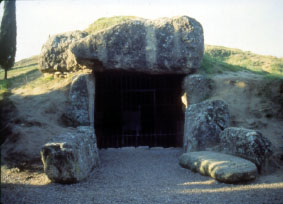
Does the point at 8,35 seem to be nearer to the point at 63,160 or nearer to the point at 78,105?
the point at 78,105

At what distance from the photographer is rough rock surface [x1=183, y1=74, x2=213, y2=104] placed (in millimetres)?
7688

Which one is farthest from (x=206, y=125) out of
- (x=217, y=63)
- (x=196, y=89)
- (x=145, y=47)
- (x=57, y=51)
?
(x=57, y=51)

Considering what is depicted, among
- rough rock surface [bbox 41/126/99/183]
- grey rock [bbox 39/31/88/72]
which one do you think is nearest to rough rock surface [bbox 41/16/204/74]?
grey rock [bbox 39/31/88/72]

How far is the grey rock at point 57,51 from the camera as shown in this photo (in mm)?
8461

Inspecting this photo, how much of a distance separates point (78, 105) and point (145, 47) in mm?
2491

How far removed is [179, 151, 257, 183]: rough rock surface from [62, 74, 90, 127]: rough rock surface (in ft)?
10.1

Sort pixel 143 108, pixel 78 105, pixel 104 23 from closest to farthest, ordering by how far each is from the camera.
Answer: pixel 78 105 < pixel 104 23 < pixel 143 108

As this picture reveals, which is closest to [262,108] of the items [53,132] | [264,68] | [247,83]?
[247,83]

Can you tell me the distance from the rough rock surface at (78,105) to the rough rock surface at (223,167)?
308 centimetres

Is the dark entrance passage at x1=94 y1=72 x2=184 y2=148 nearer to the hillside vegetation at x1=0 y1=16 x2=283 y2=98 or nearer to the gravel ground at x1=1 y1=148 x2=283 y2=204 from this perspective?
the hillside vegetation at x1=0 y1=16 x2=283 y2=98

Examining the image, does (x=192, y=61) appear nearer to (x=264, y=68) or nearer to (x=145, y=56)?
(x=145, y=56)

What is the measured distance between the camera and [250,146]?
5113 millimetres

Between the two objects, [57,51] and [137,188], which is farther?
[57,51]

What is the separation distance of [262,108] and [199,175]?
3394 mm
